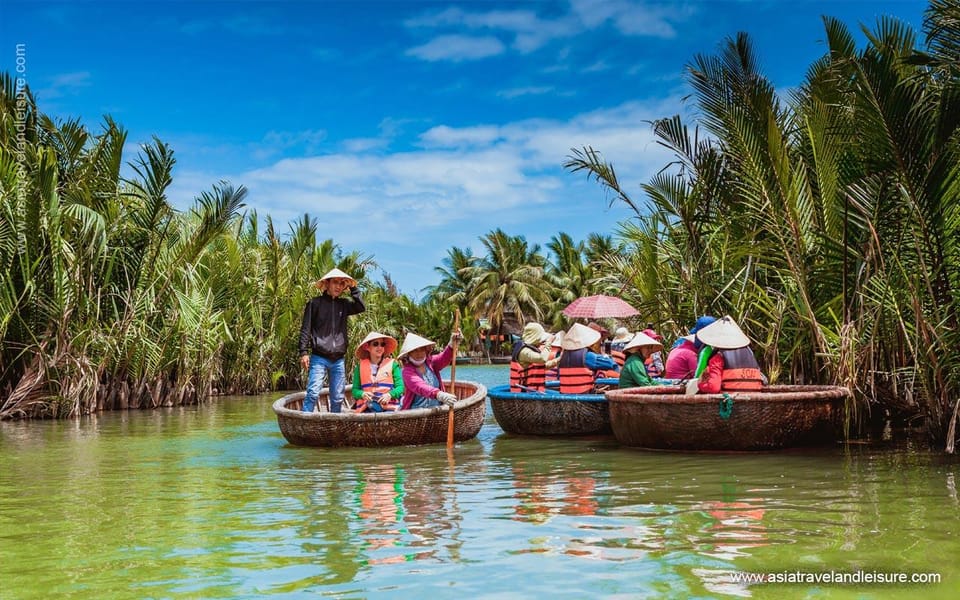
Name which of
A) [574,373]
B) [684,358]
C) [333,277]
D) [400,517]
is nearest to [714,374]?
[684,358]

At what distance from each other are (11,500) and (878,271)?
7806 mm

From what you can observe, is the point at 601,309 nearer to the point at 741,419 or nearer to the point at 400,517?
the point at 741,419

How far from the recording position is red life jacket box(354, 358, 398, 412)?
10.4 m

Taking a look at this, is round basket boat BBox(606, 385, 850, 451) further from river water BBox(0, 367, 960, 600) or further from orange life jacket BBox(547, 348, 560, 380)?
orange life jacket BBox(547, 348, 560, 380)

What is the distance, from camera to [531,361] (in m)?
12.0

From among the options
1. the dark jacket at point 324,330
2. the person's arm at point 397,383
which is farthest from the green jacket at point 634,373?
the dark jacket at point 324,330

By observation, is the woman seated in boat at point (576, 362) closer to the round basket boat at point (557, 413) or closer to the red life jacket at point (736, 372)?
the round basket boat at point (557, 413)

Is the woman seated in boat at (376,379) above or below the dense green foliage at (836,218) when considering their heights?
below

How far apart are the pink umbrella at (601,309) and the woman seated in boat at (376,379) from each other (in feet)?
17.9

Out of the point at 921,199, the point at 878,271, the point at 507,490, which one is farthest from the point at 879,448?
the point at 507,490

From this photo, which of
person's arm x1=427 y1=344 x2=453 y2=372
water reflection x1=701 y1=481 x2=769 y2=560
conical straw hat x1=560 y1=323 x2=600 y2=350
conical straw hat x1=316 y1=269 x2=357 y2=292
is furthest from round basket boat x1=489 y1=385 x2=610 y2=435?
water reflection x1=701 y1=481 x2=769 y2=560

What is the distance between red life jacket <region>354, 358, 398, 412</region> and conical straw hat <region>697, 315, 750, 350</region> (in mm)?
3608

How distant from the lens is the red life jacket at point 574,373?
37.0 feet

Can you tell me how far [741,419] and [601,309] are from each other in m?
7.36
